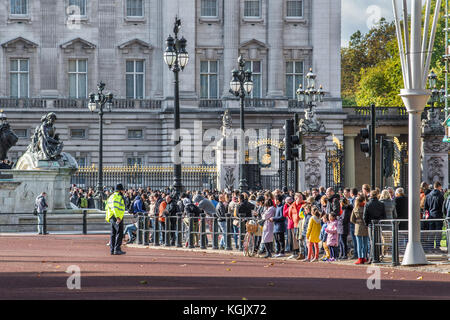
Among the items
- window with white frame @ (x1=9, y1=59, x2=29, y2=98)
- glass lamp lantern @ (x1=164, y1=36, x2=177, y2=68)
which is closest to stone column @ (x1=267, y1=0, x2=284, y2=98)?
window with white frame @ (x1=9, y1=59, x2=29, y2=98)

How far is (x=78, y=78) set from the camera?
70812 mm

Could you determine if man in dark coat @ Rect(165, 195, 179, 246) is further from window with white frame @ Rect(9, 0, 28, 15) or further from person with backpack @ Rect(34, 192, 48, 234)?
window with white frame @ Rect(9, 0, 28, 15)

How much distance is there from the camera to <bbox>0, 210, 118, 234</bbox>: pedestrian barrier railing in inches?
1534

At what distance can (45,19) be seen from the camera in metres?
70.1

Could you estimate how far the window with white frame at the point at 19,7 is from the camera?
69812mm

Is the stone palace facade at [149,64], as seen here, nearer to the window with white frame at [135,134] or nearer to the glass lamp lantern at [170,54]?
the window with white frame at [135,134]

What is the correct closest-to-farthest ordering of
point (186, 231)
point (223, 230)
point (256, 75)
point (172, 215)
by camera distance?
point (223, 230) → point (186, 231) → point (172, 215) → point (256, 75)

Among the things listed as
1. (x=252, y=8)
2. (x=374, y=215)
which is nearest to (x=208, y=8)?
(x=252, y=8)

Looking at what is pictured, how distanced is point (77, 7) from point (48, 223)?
33610 millimetres

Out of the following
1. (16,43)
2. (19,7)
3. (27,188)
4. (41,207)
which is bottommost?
(41,207)

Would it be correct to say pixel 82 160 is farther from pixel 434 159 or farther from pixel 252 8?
pixel 434 159

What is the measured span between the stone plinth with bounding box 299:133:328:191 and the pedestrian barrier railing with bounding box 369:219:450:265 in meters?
19.6
